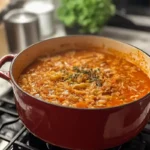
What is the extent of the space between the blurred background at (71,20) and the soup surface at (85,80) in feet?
1.18

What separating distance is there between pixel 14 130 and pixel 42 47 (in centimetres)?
27

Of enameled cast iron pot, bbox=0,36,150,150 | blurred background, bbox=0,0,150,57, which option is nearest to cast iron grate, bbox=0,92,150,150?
enameled cast iron pot, bbox=0,36,150,150

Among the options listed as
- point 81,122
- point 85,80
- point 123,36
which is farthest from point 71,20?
point 81,122

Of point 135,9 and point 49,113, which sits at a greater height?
point 49,113

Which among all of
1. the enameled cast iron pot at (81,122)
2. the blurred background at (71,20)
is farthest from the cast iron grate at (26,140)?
the blurred background at (71,20)

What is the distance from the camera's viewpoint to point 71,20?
1472 millimetres

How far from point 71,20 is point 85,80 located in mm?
577

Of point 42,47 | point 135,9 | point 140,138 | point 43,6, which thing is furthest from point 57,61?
point 135,9

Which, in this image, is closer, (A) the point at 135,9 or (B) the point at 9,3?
(B) the point at 9,3

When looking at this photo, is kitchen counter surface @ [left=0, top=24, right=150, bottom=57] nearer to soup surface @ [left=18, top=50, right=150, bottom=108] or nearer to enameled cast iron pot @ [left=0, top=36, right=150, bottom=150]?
soup surface @ [left=18, top=50, right=150, bottom=108]

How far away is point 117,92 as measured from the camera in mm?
914

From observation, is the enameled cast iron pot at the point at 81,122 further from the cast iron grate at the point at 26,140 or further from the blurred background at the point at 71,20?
the blurred background at the point at 71,20

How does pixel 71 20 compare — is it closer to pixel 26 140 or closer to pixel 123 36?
pixel 123 36

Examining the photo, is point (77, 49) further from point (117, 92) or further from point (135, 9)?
point (135, 9)
